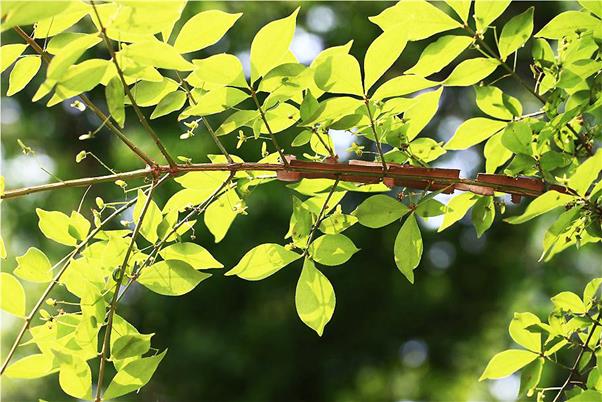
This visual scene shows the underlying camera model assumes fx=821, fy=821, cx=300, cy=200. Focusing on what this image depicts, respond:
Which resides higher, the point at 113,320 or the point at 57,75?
the point at 57,75

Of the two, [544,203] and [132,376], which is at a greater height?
[544,203]

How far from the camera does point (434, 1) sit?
4.09 meters

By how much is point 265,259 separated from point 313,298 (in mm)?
54

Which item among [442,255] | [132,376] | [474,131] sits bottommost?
[442,255]

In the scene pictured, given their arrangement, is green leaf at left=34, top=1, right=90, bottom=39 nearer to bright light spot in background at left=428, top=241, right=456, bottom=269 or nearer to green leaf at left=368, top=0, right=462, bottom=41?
green leaf at left=368, top=0, right=462, bottom=41

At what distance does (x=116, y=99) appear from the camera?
59cm

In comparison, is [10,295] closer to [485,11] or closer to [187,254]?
[187,254]

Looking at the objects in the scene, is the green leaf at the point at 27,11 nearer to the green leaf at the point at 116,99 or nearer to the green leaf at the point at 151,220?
the green leaf at the point at 116,99

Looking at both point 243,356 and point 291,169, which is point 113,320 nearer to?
point 291,169

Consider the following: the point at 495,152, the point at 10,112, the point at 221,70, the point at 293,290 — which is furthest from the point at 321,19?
the point at 221,70

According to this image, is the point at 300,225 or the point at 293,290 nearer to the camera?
the point at 300,225

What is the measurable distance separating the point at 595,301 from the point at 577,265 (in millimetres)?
3100

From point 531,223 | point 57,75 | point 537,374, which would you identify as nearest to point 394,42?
point 57,75

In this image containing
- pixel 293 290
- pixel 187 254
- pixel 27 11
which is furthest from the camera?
pixel 293 290
